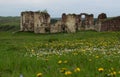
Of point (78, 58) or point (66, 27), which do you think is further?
point (66, 27)

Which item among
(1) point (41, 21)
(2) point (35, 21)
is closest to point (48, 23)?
(1) point (41, 21)

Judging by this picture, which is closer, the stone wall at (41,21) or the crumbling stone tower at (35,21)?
the stone wall at (41,21)

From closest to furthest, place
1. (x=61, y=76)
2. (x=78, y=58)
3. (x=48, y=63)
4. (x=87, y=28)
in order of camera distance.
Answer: (x=61, y=76)
(x=48, y=63)
(x=78, y=58)
(x=87, y=28)

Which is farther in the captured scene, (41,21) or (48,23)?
(48,23)

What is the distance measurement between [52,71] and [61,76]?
873 millimetres

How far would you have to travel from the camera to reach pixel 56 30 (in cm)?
5762

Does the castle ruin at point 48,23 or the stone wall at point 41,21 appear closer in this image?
the stone wall at point 41,21

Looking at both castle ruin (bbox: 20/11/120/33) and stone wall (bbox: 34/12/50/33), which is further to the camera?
castle ruin (bbox: 20/11/120/33)

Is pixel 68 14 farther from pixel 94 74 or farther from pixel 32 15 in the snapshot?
pixel 94 74

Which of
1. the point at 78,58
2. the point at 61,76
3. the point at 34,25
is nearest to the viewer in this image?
the point at 61,76

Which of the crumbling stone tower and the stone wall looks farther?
Answer: the crumbling stone tower

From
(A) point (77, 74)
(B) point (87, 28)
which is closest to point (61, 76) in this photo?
(A) point (77, 74)

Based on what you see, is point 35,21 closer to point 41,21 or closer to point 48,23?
point 41,21

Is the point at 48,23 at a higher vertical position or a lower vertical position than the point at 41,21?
lower
